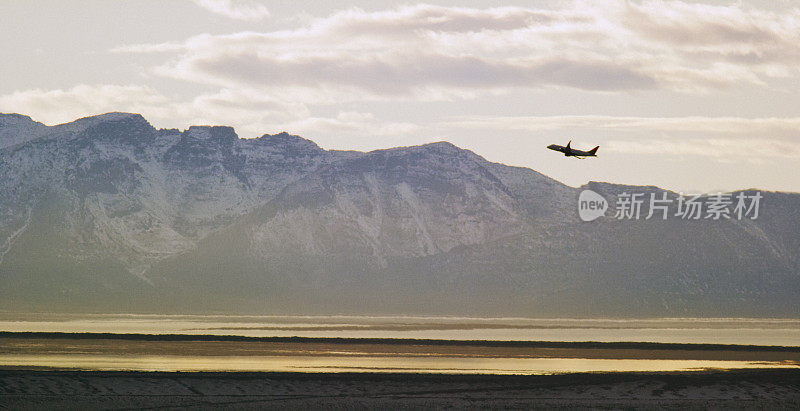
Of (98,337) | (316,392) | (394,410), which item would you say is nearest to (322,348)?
(98,337)

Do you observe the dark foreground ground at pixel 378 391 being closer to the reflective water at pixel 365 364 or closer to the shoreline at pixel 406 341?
the reflective water at pixel 365 364

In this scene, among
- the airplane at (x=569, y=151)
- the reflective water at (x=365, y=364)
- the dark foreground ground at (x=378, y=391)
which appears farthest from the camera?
the airplane at (x=569, y=151)

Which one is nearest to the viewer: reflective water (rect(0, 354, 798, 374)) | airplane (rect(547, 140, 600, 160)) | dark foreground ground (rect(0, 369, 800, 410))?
dark foreground ground (rect(0, 369, 800, 410))

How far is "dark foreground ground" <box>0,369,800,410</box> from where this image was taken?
87.6 m

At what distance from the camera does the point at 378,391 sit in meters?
94.8

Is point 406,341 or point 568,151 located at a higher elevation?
point 568,151

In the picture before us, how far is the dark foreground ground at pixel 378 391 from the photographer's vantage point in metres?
87.6

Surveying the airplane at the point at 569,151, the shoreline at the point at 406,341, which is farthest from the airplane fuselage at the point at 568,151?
the shoreline at the point at 406,341

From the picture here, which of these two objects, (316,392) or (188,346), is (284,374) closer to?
(316,392)

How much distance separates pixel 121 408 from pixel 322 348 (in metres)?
62.8

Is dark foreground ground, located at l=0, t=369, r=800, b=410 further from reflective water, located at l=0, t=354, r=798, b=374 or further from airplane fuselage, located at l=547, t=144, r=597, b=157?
airplane fuselage, located at l=547, t=144, r=597, b=157

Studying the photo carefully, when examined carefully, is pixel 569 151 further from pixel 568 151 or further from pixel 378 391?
pixel 378 391

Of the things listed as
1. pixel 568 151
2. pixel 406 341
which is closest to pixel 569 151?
pixel 568 151

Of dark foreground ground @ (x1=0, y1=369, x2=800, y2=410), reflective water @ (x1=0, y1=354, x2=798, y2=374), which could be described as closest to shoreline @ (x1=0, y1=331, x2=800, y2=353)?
reflective water @ (x1=0, y1=354, x2=798, y2=374)
